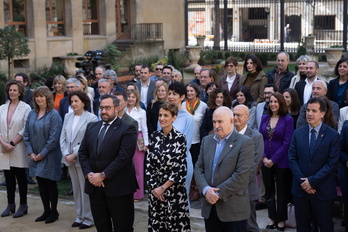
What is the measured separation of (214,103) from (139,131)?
4.61 feet

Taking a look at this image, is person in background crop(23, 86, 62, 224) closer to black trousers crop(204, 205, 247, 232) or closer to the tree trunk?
black trousers crop(204, 205, 247, 232)

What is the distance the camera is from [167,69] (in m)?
11.1

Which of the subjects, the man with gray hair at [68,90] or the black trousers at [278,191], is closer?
the black trousers at [278,191]

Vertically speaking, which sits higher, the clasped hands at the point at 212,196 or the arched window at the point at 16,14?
the arched window at the point at 16,14

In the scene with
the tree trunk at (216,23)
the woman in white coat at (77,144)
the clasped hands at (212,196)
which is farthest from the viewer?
the tree trunk at (216,23)

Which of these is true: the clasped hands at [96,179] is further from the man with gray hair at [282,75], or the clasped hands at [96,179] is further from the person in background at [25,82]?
the man with gray hair at [282,75]

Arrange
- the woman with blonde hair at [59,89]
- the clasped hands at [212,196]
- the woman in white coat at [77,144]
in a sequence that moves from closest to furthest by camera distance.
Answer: the clasped hands at [212,196], the woman in white coat at [77,144], the woman with blonde hair at [59,89]

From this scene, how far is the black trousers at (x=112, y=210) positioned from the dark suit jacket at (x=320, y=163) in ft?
7.08

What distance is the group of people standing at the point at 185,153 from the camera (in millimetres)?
6117

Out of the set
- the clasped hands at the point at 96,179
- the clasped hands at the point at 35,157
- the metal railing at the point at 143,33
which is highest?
the metal railing at the point at 143,33

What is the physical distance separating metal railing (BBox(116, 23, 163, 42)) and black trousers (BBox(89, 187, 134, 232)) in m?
22.0

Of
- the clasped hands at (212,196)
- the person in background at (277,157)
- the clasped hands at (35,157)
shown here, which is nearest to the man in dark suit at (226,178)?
the clasped hands at (212,196)

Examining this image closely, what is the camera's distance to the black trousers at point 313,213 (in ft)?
21.6

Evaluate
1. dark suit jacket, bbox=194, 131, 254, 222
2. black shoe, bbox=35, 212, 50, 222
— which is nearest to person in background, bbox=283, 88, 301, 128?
dark suit jacket, bbox=194, 131, 254, 222
